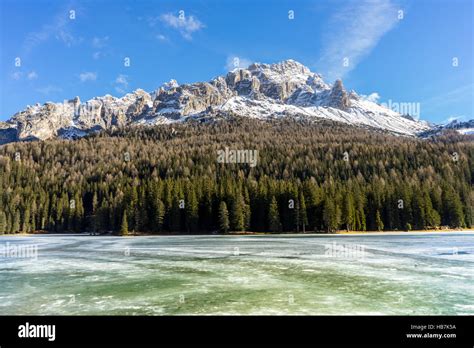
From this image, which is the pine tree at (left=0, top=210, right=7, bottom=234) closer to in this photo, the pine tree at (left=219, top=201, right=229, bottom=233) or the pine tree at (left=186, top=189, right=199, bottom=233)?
the pine tree at (left=186, top=189, right=199, bottom=233)

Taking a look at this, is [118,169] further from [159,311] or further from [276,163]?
[159,311]

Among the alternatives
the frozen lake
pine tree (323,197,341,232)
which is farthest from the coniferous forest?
the frozen lake

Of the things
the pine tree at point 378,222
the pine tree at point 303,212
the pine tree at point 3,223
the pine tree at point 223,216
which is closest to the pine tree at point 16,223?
the pine tree at point 3,223

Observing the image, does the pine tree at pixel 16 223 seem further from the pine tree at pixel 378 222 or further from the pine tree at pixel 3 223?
the pine tree at pixel 378 222

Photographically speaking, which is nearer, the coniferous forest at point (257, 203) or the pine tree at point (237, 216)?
the coniferous forest at point (257, 203)

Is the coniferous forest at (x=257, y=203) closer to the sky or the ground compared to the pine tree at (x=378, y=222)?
closer to the sky

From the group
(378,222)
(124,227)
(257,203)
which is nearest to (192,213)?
(257,203)

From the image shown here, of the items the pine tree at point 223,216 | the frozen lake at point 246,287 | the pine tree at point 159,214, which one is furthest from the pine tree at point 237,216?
the frozen lake at point 246,287

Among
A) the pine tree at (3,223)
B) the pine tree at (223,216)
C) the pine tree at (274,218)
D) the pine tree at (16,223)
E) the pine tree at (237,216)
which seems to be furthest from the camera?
the pine tree at (16,223)

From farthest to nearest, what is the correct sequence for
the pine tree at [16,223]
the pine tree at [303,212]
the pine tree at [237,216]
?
1. the pine tree at [16,223]
2. the pine tree at [237,216]
3. the pine tree at [303,212]

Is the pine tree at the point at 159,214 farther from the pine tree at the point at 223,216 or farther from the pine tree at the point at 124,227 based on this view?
the pine tree at the point at 223,216

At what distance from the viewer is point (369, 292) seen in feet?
66.7
